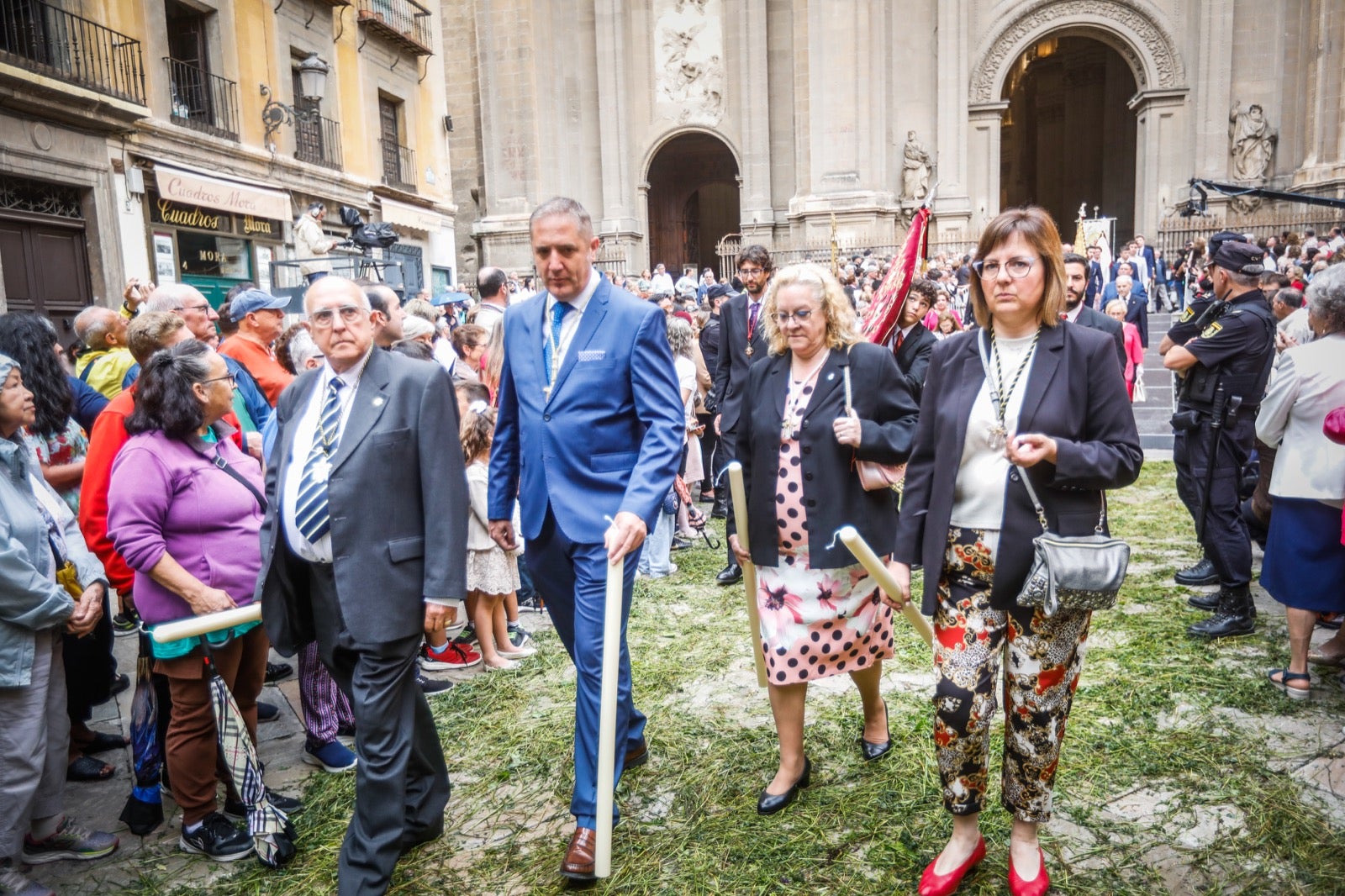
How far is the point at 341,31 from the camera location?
61.5 feet

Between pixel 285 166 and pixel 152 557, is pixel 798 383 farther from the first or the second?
pixel 285 166

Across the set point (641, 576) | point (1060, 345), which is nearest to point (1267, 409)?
point (1060, 345)

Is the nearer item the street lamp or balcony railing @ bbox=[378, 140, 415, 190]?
the street lamp

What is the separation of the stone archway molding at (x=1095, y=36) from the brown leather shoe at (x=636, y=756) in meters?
25.0

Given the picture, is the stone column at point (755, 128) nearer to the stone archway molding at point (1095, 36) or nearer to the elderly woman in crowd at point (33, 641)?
the stone archway molding at point (1095, 36)

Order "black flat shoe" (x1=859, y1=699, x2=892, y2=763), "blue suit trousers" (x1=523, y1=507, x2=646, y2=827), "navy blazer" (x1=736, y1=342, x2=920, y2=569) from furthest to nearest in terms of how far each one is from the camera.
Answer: "black flat shoe" (x1=859, y1=699, x2=892, y2=763)
"navy blazer" (x1=736, y1=342, x2=920, y2=569)
"blue suit trousers" (x1=523, y1=507, x2=646, y2=827)

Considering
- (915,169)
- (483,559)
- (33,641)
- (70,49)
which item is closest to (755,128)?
(915,169)

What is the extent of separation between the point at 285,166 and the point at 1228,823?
17.7 meters

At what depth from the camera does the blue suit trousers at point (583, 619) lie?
307 cm

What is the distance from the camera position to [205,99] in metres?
15.0

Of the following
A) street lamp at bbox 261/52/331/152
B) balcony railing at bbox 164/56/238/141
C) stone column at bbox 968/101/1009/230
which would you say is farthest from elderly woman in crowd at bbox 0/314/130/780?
stone column at bbox 968/101/1009/230

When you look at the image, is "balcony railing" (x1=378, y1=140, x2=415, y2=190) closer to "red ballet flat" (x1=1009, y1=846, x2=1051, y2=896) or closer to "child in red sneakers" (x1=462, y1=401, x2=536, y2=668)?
"child in red sneakers" (x1=462, y1=401, x2=536, y2=668)

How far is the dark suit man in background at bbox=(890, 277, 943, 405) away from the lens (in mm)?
6254

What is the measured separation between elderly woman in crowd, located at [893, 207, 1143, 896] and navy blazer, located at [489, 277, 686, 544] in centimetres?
94
